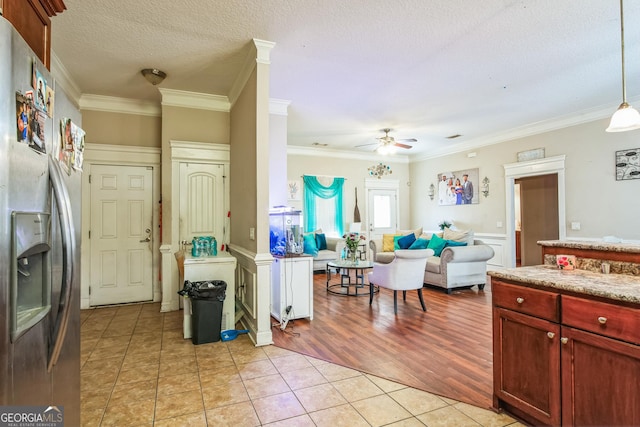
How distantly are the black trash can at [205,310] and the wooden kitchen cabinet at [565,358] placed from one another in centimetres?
248

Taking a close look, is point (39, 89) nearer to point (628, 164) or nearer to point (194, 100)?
point (194, 100)

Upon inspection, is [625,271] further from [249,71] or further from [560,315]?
[249,71]

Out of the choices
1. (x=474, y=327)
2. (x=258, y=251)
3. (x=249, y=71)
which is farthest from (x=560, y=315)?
(x=249, y=71)

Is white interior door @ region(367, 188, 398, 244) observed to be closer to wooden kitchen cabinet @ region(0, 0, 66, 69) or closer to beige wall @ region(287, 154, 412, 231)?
beige wall @ region(287, 154, 412, 231)

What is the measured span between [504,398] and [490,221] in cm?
550

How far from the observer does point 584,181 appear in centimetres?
525

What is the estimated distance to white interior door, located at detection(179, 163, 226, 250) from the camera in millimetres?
4422

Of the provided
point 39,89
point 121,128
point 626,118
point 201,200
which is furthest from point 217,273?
point 626,118

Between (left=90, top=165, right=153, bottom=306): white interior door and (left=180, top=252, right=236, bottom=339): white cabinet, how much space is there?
1679 mm

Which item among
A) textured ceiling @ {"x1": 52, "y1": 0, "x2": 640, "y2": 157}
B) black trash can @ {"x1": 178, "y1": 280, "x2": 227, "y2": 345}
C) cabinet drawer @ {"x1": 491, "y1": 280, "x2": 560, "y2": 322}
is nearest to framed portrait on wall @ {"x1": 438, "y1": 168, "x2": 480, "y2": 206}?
textured ceiling @ {"x1": 52, "y1": 0, "x2": 640, "y2": 157}

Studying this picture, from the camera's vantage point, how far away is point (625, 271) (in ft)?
6.20

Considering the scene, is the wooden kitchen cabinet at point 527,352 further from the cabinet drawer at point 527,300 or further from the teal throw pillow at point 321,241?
the teal throw pillow at point 321,241

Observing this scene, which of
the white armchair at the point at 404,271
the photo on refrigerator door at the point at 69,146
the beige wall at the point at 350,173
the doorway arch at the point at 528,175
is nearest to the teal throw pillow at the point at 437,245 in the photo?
the doorway arch at the point at 528,175

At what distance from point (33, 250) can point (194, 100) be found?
3896mm
